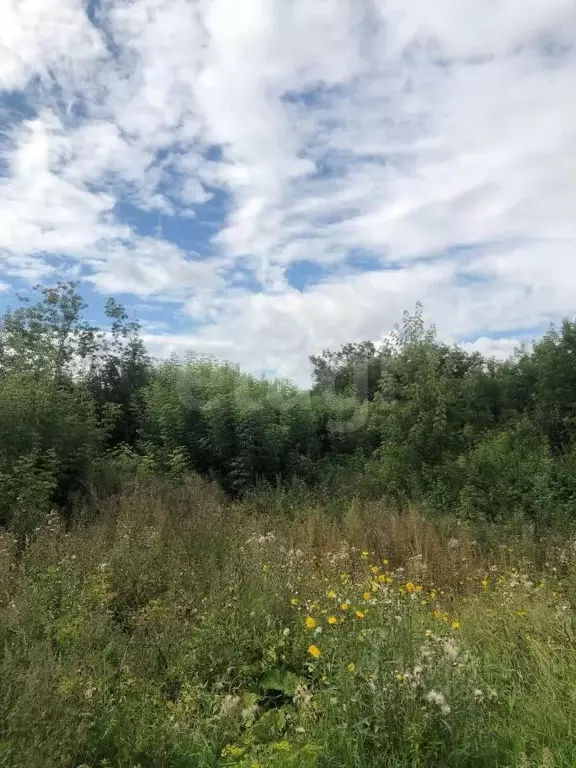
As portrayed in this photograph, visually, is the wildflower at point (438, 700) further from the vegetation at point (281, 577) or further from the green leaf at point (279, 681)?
the green leaf at point (279, 681)

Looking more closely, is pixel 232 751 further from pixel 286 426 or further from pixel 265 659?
pixel 286 426

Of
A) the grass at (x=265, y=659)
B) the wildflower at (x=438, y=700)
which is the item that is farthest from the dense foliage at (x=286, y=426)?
the wildflower at (x=438, y=700)

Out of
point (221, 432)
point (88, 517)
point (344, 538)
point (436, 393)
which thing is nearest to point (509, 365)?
point (436, 393)

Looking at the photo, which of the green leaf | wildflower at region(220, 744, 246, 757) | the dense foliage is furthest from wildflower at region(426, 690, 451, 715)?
the dense foliage

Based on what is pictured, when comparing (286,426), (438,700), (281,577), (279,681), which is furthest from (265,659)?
(286,426)

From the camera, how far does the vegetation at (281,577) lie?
2783 mm

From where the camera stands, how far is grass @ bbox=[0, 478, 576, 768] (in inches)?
106

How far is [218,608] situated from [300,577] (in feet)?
2.78

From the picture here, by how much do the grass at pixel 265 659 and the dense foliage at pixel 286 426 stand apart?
2.54 meters

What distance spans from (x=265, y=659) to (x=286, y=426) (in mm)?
9005

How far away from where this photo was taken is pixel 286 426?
12.7 meters

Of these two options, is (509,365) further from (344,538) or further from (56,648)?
(56,648)

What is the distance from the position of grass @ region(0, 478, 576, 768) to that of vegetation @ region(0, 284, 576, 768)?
1cm

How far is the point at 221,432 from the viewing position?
40.4ft
